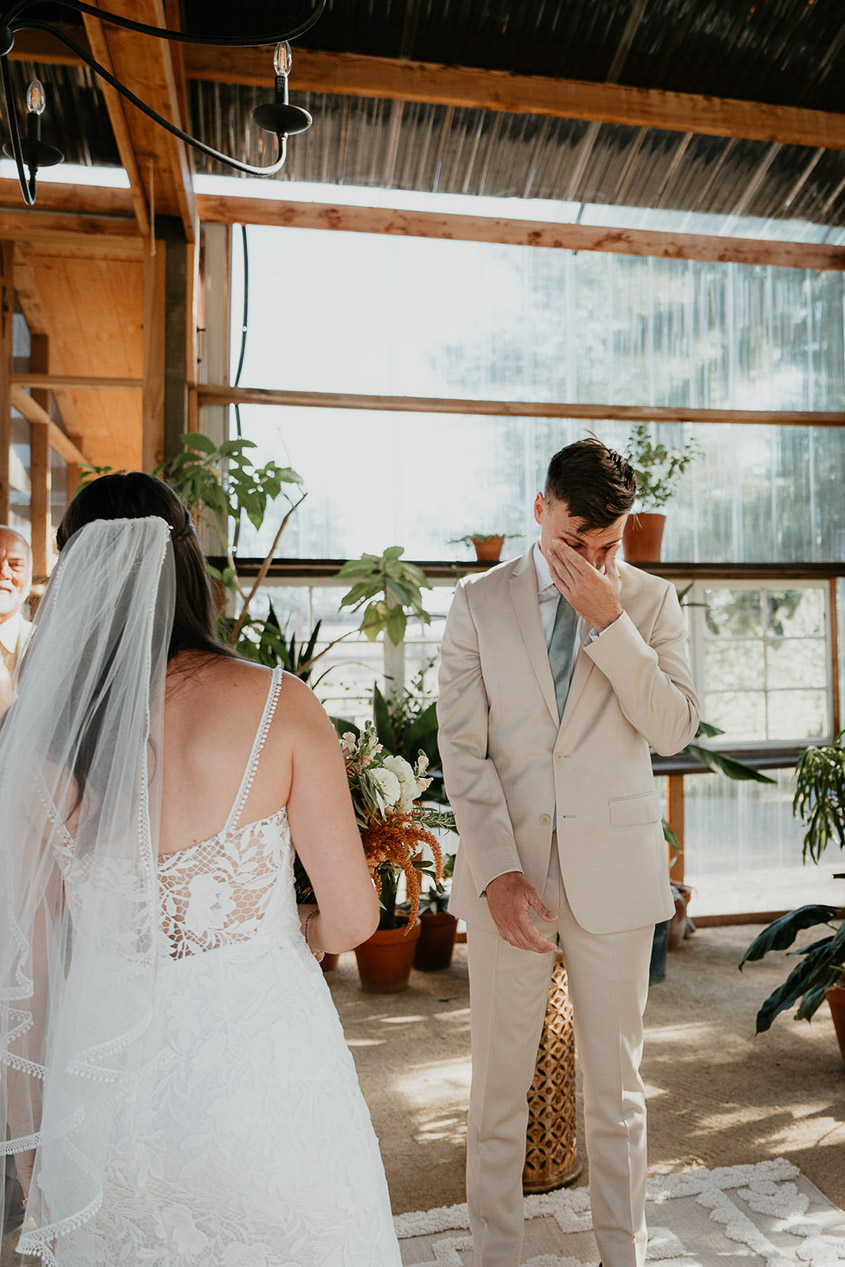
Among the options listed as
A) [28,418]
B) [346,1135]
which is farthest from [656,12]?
[346,1135]

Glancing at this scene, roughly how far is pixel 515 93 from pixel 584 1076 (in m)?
3.57

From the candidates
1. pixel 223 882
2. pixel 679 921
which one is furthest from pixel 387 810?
pixel 679 921

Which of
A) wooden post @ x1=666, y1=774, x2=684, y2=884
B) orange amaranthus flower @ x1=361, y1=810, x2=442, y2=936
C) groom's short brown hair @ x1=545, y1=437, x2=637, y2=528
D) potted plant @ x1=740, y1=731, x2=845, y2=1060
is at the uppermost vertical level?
groom's short brown hair @ x1=545, y1=437, x2=637, y2=528

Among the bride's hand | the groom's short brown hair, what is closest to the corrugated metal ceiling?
the groom's short brown hair

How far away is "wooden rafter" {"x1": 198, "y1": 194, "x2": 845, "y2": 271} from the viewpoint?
175 inches

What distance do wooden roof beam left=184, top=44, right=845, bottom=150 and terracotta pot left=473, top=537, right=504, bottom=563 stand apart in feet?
6.24

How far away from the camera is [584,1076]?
6.22 feet

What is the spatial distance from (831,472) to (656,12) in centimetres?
256

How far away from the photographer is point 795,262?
16.5ft

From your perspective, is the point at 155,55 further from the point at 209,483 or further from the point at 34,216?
the point at 34,216

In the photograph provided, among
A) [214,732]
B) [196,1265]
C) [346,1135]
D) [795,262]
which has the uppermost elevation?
[795,262]

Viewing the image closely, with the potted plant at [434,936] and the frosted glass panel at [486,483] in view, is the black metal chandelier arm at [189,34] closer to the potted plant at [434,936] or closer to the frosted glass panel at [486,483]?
the frosted glass panel at [486,483]

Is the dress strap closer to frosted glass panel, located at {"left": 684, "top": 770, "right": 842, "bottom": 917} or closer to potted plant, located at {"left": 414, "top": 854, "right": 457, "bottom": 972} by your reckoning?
potted plant, located at {"left": 414, "top": 854, "right": 457, "bottom": 972}

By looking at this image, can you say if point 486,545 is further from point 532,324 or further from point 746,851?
point 746,851
